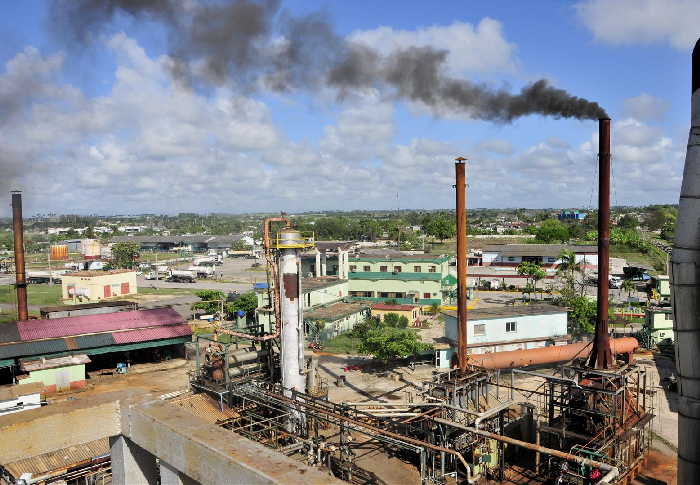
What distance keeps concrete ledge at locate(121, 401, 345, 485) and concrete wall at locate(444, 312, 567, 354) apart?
2676cm

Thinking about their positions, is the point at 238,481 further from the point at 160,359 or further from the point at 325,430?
the point at 160,359

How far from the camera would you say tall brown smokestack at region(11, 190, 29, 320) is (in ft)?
141

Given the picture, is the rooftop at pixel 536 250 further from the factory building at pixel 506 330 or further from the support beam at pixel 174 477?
the support beam at pixel 174 477

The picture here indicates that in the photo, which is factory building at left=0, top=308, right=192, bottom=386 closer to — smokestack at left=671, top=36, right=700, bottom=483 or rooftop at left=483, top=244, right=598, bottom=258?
smokestack at left=671, top=36, right=700, bottom=483

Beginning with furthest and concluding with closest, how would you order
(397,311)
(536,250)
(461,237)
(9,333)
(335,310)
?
1. (536,250)
2. (397,311)
3. (335,310)
4. (9,333)
5. (461,237)

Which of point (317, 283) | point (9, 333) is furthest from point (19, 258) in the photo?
point (317, 283)

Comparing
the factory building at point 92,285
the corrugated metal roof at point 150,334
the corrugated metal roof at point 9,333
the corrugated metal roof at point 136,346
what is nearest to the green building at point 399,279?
the corrugated metal roof at point 150,334

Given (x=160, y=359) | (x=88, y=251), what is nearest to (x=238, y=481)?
(x=160, y=359)

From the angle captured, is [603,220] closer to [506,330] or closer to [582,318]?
[506,330]

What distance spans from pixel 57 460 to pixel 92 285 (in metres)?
57.8

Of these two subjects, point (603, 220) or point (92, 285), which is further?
point (92, 285)

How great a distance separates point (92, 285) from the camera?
71375 millimetres

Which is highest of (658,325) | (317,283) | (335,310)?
(317,283)

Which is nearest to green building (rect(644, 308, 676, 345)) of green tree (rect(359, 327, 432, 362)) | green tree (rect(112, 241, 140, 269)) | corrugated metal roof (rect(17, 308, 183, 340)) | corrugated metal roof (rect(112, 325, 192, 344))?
green tree (rect(359, 327, 432, 362))
